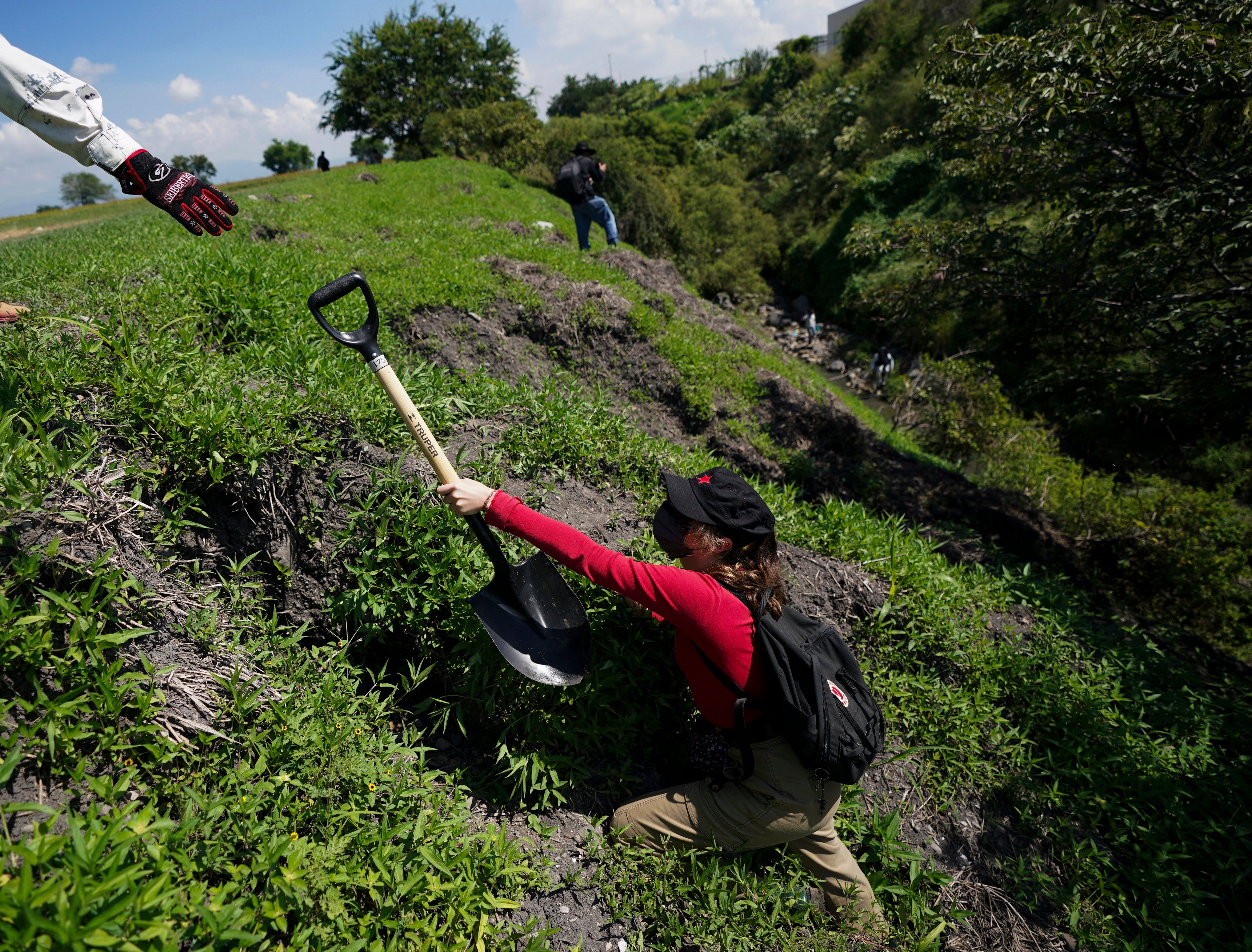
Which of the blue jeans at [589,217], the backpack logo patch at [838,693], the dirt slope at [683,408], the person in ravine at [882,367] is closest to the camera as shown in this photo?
the backpack logo patch at [838,693]

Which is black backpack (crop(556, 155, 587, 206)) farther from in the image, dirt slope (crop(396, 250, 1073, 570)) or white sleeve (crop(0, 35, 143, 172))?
white sleeve (crop(0, 35, 143, 172))

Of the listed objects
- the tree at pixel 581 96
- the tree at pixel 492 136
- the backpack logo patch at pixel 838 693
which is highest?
the tree at pixel 581 96

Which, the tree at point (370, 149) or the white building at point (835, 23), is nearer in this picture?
the tree at point (370, 149)

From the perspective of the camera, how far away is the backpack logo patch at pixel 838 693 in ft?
6.98

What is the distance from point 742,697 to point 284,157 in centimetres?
10771

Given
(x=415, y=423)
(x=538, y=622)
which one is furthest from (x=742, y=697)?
(x=415, y=423)

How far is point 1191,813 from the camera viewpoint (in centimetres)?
293

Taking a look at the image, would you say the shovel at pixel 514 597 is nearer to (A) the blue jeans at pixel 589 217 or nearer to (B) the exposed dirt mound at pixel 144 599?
(B) the exposed dirt mound at pixel 144 599

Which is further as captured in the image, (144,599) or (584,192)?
(584,192)

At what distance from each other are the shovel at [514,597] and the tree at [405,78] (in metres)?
29.2

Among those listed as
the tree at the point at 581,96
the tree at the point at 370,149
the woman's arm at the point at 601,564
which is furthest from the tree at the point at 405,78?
the tree at the point at 581,96

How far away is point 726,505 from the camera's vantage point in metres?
2.17

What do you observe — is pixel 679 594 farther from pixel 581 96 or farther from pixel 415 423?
pixel 581 96

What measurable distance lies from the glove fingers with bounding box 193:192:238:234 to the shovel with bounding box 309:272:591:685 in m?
0.62
